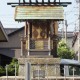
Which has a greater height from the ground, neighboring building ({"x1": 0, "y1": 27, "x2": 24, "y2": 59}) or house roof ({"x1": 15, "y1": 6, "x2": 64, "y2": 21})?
house roof ({"x1": 15, "y1": 6, "x2": 64, "y2": 21})

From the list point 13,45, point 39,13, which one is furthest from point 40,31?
point 13,45

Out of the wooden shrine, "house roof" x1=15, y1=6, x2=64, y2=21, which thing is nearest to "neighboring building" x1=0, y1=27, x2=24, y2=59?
the wooden shrine

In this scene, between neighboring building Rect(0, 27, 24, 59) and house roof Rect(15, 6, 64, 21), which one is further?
neighboring building Rect(0, 27, 24, 59)

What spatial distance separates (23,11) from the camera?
69.3 ft

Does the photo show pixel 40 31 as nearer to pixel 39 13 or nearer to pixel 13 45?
pixel 39 13

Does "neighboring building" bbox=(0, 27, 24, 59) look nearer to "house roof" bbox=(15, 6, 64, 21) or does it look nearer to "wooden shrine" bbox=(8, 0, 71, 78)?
"wooden shrine" bbox=(8, 0, 71, 78)

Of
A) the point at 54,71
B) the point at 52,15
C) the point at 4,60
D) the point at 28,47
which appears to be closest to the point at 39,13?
the point at 52,15

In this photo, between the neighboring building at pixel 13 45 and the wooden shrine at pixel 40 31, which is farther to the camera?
the neighboring building at pixel 13 45

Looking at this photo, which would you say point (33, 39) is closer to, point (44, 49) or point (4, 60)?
point (44, 49)

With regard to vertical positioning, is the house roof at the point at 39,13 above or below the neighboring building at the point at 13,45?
above

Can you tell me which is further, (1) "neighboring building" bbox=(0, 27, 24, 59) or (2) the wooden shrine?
(1) "neighboring building" bbox=(0, 27, 24, 59)

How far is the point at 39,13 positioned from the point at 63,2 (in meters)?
1.96

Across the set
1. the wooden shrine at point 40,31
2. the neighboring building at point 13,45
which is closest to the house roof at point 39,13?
the wooden shrine at point 40,31

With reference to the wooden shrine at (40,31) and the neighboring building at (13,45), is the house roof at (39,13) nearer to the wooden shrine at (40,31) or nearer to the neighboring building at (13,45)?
the wooden shrine at (40,31)
